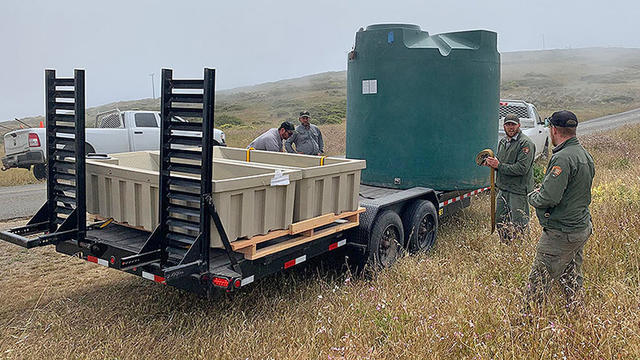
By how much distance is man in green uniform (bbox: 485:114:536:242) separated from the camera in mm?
6508

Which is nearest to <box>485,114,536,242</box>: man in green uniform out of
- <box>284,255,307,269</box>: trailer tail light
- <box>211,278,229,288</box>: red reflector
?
<box>284,255,307,269</box>: trailer tail light

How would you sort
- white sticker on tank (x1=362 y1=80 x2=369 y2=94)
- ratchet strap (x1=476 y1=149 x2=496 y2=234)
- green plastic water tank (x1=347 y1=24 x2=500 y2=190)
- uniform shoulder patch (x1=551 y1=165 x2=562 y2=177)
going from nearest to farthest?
uniform shoulder patch (x1=551 y1=165 x2=562 y2=177)
ratchet strap (x1=476 y1=149 x2=496 y2=234)
green plastic water tank (x1=347 y1=24 x2=500 y2=190)
white sticker on tank (x1=362 y1=80 x2=369 y2=94)

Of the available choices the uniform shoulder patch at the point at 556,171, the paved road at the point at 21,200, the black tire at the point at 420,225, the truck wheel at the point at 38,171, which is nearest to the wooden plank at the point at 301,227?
the black tire at the point at 420,225

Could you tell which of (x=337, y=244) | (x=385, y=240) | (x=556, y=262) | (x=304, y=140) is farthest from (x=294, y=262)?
(x=304, y=140)

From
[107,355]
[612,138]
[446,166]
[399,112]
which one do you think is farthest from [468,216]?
[612,138]

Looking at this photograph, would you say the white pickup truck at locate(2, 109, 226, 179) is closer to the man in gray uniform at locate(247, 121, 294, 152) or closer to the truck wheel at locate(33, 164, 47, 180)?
the truck wheel at locate(33, 164, 47, 180)

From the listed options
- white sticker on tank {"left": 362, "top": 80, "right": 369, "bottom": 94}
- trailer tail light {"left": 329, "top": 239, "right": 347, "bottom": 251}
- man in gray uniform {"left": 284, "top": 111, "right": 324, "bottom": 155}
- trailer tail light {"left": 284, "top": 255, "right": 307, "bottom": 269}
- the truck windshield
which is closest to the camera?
trailer tail light {"left": 284, "top": 255, "right": 307, "bottom": 269}

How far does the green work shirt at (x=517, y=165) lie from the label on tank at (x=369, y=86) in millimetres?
1862

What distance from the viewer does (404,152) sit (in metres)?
7.21

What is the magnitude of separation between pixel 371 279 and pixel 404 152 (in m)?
2.22

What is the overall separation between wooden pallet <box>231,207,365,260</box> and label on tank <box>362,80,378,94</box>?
2333mm

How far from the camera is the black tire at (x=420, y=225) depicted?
21.0ft

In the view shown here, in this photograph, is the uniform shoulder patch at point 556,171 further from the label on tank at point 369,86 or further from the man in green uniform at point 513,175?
the label on tank at point 369,86

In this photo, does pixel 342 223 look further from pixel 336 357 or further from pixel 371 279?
pixel 336 357
